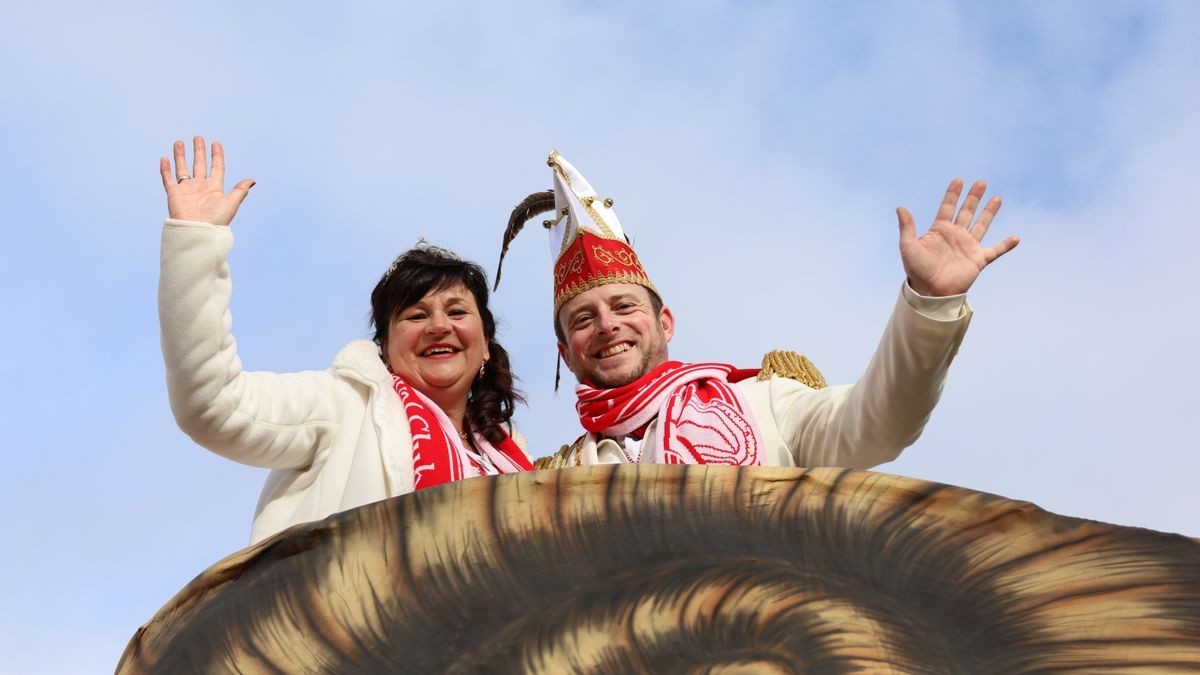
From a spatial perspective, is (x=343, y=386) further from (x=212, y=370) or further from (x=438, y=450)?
(x=212, y=370)

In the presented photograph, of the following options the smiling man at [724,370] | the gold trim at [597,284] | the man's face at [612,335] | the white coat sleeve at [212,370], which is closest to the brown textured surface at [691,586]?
the white coat sleeve at [212,370]

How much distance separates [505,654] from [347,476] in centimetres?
157

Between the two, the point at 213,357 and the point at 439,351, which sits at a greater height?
the point at 439,351

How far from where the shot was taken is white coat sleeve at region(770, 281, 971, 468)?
2994 millimetres

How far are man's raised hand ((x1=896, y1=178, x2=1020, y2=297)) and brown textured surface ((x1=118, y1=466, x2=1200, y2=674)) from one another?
1275mm

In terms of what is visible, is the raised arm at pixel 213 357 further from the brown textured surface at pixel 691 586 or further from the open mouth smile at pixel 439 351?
the brown textured surface at pixel 691 586

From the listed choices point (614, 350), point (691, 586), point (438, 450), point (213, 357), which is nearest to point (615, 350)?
point (614, 350)

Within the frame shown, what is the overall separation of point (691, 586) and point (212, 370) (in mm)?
1595

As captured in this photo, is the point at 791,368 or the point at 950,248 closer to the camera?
the point at 950,248

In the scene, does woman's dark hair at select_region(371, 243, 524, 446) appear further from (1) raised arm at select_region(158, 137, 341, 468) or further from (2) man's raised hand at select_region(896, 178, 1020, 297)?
(2) man's raised hand at select_region(896, 178, 1020, 297)

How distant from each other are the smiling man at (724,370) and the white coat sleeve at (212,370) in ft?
2.98

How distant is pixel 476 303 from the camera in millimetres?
3824

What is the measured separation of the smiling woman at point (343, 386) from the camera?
2994 millimetres

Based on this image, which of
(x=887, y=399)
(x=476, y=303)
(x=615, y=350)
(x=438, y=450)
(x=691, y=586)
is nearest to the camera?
(x=691, y=586)
